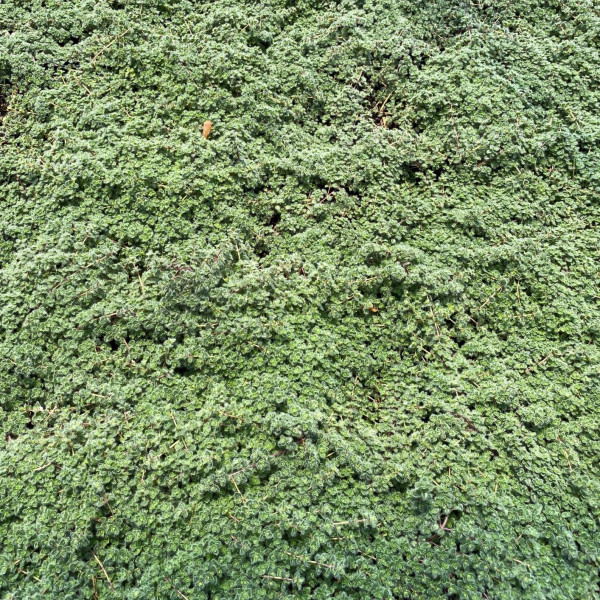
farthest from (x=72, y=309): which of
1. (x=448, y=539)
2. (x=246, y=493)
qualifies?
(x=448, y=539)

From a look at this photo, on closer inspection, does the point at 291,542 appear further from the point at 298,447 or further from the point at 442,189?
the point at 442,189

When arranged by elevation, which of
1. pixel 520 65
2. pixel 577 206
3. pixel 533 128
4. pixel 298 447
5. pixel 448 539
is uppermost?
pixel 520 65

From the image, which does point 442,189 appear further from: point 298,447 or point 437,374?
point 298,447

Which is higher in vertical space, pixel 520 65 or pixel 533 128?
pixel 520 65

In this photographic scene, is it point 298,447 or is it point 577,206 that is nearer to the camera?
point 298,447

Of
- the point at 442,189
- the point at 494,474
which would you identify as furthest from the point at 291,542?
the point at 442,189

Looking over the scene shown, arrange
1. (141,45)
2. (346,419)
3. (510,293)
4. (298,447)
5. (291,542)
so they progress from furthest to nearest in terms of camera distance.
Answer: (141,45) < (510,293) < (346,419) < (298,447) < (291,542)

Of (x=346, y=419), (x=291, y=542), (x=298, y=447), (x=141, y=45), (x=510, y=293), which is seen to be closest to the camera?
(x=291, y=542)
